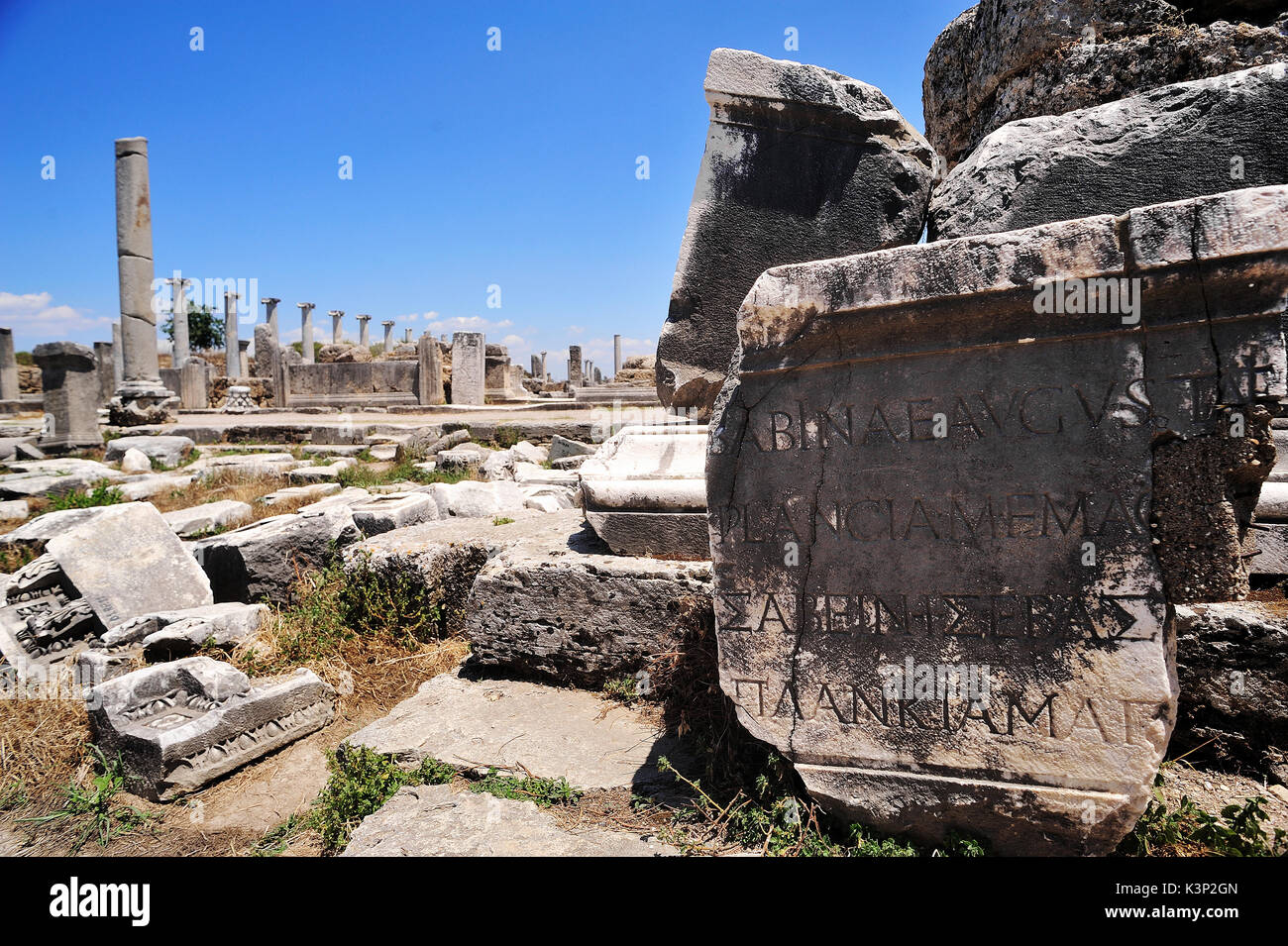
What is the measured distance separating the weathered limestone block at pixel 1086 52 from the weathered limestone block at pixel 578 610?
2272mm

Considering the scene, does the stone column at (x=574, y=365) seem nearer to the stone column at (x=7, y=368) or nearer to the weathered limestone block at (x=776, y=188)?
the stone column at (x=7, y=368)

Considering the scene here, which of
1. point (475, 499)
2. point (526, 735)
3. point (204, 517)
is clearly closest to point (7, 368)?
point (204, 517)

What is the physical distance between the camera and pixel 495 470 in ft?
26.9

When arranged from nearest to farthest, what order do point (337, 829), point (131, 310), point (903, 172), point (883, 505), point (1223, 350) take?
point (1223, 350)
point (883, 505)
point (337, 829)
point (903, 172)
point (131, 310)

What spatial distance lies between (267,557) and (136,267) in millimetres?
15552

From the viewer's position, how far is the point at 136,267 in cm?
1584

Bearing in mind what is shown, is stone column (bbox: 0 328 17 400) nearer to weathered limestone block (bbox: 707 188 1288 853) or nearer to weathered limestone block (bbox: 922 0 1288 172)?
weathered limestone block (bbox: 922 0 1288 172)

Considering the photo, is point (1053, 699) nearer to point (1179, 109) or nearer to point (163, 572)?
point (1179, 109)

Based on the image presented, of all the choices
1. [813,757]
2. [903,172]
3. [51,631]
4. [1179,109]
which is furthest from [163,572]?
[1179,109]

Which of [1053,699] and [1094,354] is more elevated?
[1094,354]

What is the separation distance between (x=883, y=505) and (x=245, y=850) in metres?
2.30

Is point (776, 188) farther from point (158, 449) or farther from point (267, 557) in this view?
point (158, 449)

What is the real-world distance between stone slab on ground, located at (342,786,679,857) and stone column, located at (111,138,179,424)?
16.4 meters

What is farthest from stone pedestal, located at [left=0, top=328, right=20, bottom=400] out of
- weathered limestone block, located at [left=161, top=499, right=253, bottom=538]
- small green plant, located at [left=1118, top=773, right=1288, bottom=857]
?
small green plant, located at [left=1118, top=773, right=1288, bottom=857]
